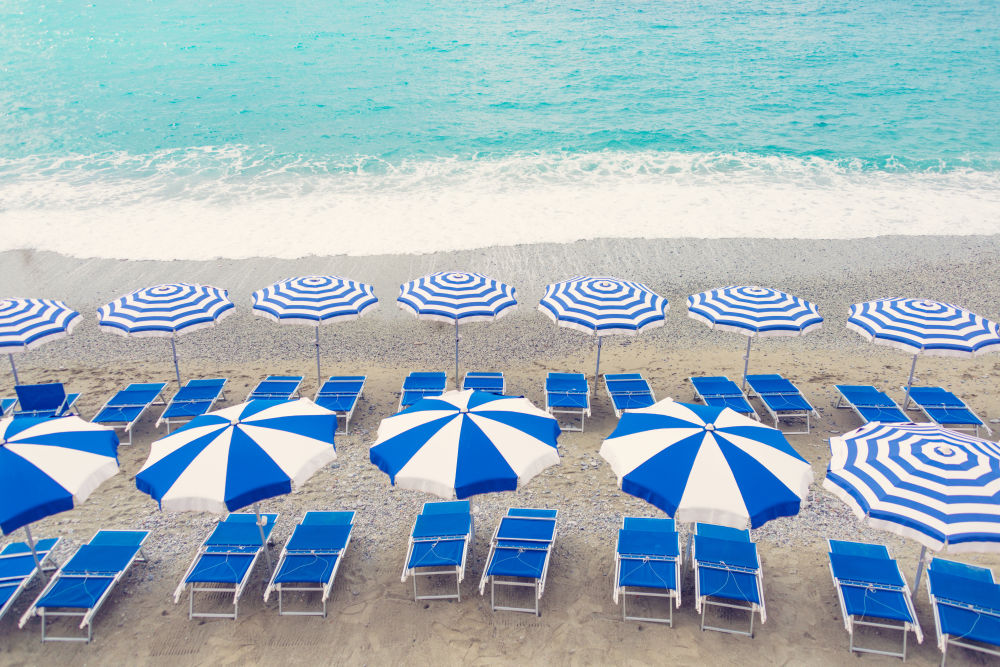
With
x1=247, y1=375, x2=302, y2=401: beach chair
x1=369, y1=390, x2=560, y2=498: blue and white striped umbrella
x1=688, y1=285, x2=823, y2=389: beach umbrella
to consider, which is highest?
x1=369, y1=390, x2=560, y2=498: blue and white striped umbrella

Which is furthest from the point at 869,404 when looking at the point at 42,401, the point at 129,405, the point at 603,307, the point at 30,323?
the point at 30,323

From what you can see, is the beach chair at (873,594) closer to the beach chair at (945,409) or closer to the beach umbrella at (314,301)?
the beach chair at (945,409)

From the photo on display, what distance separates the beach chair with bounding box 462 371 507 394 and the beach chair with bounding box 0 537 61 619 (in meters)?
5.39

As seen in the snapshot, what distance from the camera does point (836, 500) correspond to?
25.9 feet

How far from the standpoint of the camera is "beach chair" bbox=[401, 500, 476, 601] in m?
6.46

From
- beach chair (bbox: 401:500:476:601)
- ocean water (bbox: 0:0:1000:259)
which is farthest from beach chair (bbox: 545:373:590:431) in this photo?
ocean water (bbox: 0:0:1000:259)

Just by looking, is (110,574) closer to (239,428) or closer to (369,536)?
(239,428)

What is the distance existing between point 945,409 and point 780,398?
2.24 metres

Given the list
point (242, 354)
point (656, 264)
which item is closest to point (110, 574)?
point (242, 354)

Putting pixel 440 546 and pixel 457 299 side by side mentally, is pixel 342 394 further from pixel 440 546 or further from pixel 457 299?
pixel 440 546

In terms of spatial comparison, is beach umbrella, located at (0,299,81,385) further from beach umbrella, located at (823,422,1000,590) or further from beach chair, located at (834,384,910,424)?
beach chair, located at (834,384,910,424)

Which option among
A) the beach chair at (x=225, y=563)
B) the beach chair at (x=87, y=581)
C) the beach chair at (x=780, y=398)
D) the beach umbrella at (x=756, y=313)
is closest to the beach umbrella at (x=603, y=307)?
the beach umbrella at (x=756, y=313)

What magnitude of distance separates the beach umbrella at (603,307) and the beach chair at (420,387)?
1931 mm

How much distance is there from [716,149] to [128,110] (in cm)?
2789
